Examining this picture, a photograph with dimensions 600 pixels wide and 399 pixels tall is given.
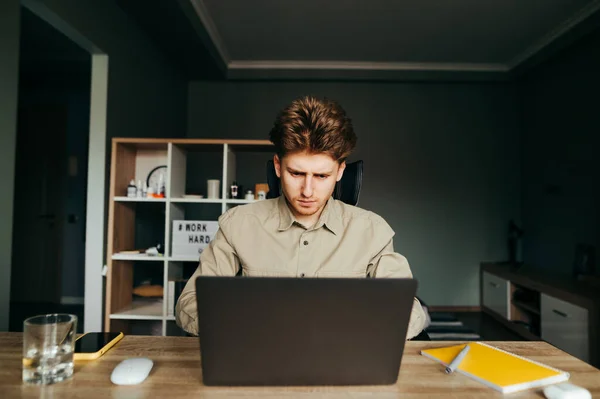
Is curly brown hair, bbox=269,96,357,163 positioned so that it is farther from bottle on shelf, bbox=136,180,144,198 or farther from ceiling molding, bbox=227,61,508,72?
ceiling molding, bbox=227,61,508,72

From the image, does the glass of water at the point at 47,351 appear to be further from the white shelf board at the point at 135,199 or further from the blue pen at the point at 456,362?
the white shelf board at the point at 135,199

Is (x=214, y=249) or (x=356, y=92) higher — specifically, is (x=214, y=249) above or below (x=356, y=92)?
below

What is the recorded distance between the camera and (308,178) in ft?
4.06

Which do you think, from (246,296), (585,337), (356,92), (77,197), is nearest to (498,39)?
(356,92)

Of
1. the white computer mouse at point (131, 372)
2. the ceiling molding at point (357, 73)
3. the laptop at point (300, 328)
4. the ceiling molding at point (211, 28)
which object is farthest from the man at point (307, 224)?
the ceiling molding at point (357, 73)

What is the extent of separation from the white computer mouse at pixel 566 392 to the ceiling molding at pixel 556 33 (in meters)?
3.45

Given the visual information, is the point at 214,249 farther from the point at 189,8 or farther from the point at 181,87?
the point at 181,87

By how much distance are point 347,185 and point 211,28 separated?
2.70 meters

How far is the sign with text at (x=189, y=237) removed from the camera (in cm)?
268

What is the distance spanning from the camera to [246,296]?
2.32ft

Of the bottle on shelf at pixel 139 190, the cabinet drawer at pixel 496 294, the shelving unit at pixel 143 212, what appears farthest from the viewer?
the cabinet drawer at pixel 496 294

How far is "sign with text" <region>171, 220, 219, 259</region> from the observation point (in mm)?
2678

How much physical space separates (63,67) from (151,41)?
145cm

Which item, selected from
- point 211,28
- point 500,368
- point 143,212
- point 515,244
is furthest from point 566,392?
point 515,244
